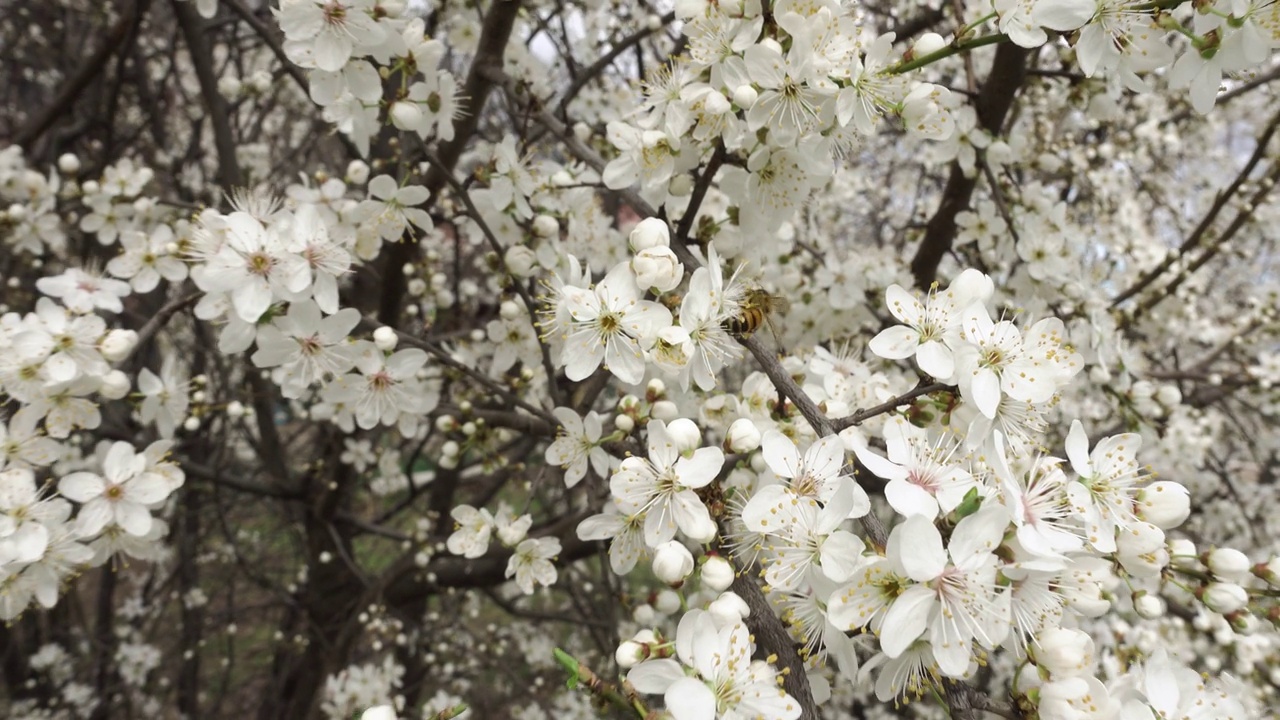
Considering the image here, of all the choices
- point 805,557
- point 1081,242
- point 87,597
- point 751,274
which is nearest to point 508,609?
point 751,274

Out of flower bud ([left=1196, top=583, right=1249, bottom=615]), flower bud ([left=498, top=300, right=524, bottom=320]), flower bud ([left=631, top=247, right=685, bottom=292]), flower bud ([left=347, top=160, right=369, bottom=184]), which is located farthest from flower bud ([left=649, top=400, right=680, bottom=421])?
flower bud ([left=347, top=160, right=369, bottom=184])

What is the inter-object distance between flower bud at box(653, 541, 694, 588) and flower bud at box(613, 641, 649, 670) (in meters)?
0.11

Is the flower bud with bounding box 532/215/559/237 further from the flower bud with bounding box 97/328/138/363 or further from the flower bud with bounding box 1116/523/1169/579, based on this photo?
the flower bud with bounding box 1116/523/1169/579

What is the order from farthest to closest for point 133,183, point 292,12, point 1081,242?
point 133,183, point 1081,242, point 292,12

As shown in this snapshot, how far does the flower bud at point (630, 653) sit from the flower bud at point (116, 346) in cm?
132

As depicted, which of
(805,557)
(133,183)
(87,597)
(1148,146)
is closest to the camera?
(805,557)

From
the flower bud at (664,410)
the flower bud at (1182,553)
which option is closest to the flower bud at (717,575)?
the flower bud at (664,410)

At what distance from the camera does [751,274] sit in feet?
5.53

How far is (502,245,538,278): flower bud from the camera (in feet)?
6.04

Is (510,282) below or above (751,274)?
below

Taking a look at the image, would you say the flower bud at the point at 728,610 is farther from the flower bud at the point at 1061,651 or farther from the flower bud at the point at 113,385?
the flower bud at the point at 113,385

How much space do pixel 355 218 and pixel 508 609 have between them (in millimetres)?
2031

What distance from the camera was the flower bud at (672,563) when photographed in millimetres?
1146

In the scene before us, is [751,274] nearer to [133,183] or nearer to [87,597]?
[133,183]
